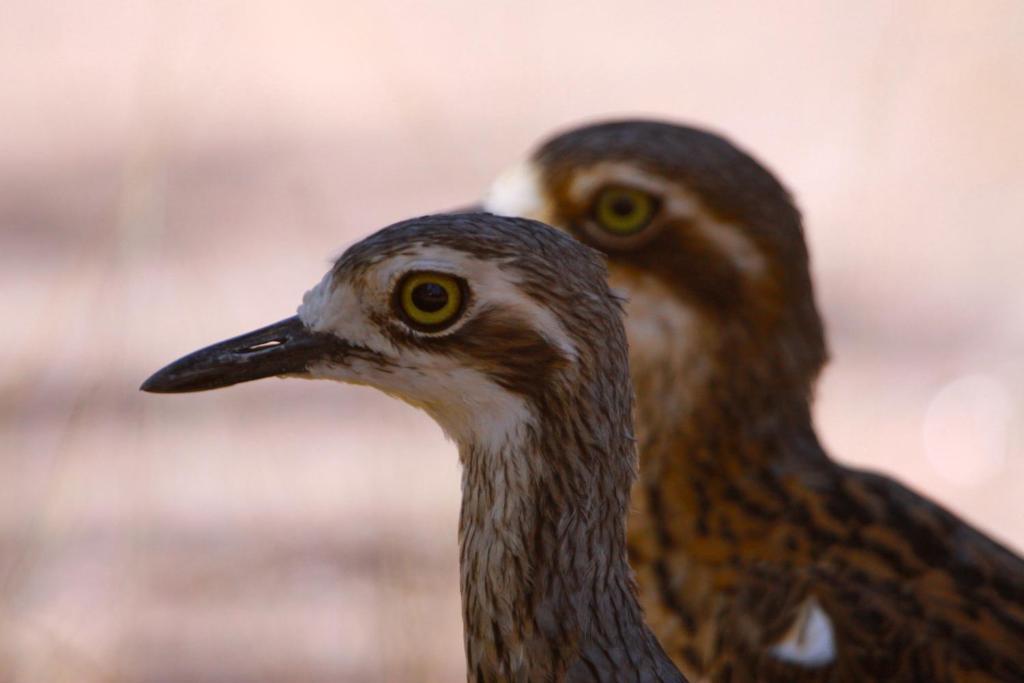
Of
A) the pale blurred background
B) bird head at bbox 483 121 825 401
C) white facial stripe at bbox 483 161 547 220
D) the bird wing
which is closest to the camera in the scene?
the bird wing

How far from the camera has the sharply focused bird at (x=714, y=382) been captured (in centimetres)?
349

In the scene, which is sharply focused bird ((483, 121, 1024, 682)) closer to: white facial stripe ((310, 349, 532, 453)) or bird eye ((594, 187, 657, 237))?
bird eye ((594, 187, 657, 237))

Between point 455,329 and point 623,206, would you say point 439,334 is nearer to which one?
point 455,329

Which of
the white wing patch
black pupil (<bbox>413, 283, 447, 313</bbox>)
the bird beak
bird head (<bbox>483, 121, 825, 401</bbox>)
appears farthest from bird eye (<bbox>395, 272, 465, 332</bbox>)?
bird head (<bbox>483, 121, 825, 401</bbox>)

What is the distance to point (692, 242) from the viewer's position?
12.2 ft

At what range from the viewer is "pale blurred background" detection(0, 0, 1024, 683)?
15.8 ft

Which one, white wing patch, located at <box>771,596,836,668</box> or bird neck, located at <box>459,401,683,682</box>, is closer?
bird neck, located at <box>459,401,683,682</box>

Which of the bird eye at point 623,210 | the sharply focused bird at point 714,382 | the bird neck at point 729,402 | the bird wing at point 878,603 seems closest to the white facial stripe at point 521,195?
the sharply focused bird at point 714,382

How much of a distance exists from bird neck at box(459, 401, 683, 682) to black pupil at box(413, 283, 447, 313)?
19 cm

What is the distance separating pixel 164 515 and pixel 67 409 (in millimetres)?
513

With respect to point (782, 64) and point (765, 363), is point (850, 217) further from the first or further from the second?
point (765, 363)

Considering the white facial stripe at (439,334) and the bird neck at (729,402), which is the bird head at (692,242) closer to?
the bird neck at (729,402)

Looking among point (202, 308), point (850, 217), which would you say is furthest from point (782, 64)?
point (202, 308)

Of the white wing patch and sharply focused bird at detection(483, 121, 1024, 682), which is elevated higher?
sharply focused bird at detection(483, 121, 1024, 682)
